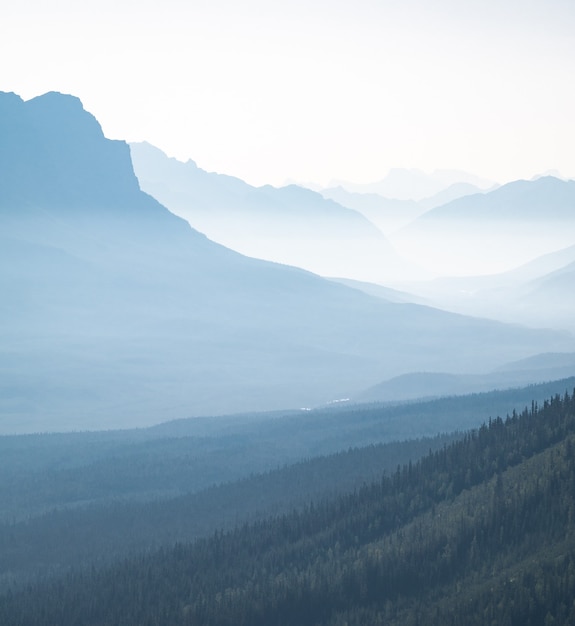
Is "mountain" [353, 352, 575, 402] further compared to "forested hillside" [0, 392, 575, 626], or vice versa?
"mountain" [353, 352, 575, 402]

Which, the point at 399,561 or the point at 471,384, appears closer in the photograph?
the point at 399,561

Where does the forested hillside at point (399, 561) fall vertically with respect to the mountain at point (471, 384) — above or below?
below

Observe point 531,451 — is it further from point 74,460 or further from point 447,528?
point 74,460

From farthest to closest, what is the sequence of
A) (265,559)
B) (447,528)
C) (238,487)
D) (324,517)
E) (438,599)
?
(238,487) → (324,517) → (265,559) → (447,528) → (438,599)

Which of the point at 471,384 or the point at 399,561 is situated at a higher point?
the point at 471,384

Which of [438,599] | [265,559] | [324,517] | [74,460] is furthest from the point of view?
[74,460]

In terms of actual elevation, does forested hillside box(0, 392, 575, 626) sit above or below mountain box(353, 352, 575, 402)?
below

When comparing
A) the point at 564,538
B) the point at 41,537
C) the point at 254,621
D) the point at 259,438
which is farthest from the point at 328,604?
the point at 259,438

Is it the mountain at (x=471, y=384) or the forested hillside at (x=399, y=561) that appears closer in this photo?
the forested hillside at (x=399, y=561)
